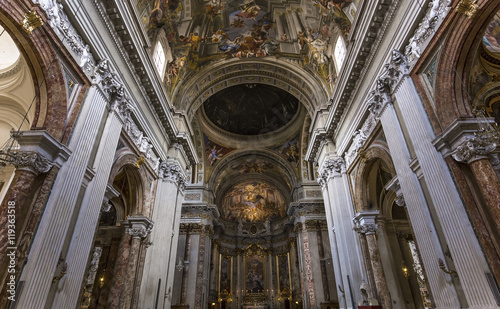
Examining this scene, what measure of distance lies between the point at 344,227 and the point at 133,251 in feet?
27.3

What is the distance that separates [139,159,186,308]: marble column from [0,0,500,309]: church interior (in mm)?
74

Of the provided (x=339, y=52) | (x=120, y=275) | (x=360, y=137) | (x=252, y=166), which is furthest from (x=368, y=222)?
(x=252, y=166)

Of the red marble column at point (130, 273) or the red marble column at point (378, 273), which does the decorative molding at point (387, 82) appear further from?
the red marble column at point (130, 273)

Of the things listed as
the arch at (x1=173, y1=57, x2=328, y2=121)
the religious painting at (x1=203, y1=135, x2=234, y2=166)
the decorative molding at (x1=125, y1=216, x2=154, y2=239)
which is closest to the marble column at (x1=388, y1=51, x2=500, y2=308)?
the arch at (x1=173, y1=57, x2=328, y2=121)

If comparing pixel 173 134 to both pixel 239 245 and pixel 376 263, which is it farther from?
pixel 239 245

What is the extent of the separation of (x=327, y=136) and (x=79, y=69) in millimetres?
10549

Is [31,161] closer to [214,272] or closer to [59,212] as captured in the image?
[59,212]

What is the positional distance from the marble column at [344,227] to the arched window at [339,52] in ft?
13.8

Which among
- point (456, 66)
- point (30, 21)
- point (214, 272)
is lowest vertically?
point (214, 272)

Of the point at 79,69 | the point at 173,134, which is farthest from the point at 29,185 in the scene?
the point at 173,134

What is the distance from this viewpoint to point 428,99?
266 inches

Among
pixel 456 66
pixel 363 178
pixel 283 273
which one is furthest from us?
pixel 283 273

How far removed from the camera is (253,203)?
1244 inches

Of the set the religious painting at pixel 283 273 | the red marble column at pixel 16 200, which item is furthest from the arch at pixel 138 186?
the religious painting at pixel 283 273
